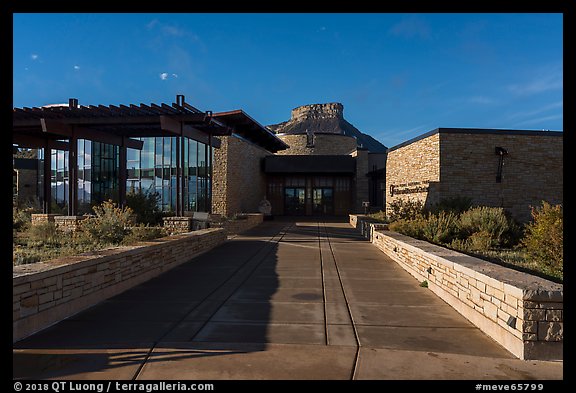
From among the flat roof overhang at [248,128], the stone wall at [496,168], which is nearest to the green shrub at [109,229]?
the stone wall at [496,168]

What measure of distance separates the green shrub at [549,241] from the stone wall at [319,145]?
39.2 metres

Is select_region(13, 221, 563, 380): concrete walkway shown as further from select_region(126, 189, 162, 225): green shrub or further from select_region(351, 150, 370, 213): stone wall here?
select_region(351, 150, 370, 213): stone wall

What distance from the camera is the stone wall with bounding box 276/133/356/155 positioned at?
48.0 metres

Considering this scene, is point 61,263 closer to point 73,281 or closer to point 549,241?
point 73,281

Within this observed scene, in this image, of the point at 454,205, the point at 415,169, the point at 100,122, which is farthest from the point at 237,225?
the point at 454,205

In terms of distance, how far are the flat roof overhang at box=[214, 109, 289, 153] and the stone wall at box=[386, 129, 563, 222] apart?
11.8m

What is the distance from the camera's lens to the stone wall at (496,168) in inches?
728

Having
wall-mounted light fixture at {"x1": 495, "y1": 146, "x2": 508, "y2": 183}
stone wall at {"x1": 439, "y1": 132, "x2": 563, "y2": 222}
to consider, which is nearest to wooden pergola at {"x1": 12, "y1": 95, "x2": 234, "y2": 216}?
stone wall at {"x1": 439, "y1": 132, "x2": 563, "y2": 222}

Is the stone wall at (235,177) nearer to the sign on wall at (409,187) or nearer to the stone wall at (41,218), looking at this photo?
the sign on wall at (409,187)

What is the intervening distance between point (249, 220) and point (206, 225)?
6.79 m

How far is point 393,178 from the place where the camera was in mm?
25328
